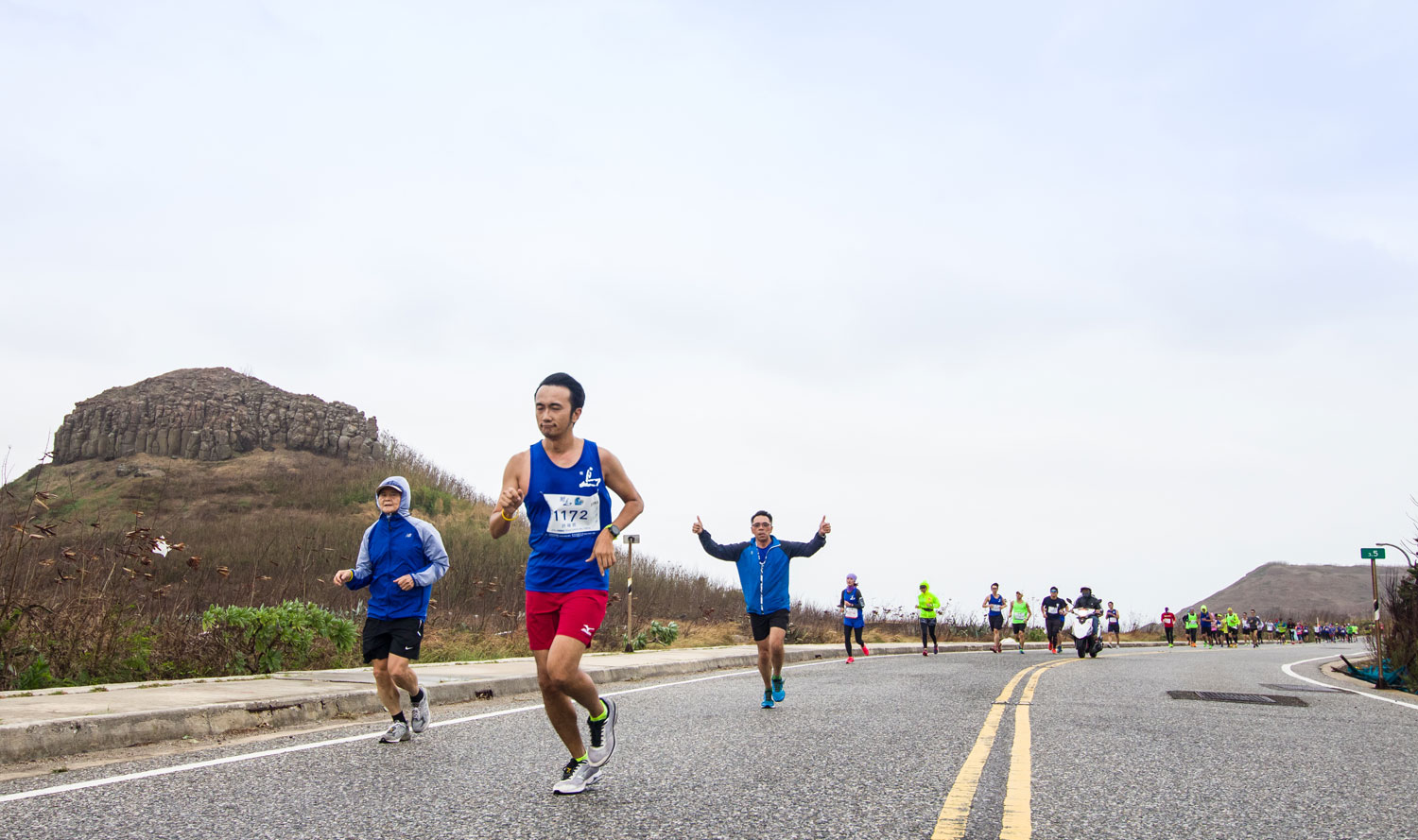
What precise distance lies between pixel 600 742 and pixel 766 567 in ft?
18.6

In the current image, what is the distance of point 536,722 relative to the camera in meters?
9.09

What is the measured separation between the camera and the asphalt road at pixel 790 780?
4781 mm

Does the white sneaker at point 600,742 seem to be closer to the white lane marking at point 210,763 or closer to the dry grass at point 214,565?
the white lane marking at point 210,763

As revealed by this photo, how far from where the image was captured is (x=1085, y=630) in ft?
84.1

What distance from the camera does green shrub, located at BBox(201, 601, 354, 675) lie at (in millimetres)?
12398

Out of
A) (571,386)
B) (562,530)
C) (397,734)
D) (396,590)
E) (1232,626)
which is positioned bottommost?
(397,734)

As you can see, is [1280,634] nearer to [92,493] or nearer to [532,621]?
[92,493]

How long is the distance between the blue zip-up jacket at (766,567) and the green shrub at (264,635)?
5.50 meters

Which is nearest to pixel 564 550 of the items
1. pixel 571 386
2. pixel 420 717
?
pixel 571 386

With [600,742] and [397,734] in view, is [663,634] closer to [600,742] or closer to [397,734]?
[397,734]

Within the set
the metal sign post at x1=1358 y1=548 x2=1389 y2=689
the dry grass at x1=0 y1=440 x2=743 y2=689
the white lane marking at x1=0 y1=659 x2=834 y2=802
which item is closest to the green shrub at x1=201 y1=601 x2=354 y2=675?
the dry grass at x1=0 y1=440 x2=743 y2=689

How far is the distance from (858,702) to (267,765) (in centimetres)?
612

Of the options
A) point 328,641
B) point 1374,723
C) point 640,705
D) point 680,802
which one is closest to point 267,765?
point 680,802

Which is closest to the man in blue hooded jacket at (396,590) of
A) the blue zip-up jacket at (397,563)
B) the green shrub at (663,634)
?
the blue zip-up jacket at (397,563)
